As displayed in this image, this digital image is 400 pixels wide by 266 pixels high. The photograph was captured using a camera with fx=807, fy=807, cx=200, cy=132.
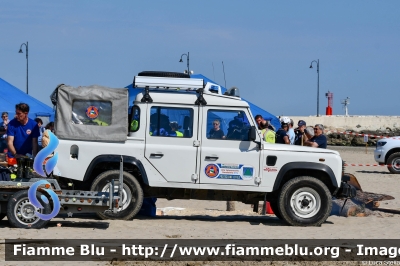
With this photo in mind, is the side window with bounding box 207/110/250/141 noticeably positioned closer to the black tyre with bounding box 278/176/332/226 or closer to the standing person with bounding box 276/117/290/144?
the black tyre with bounding box 278/176/332/226

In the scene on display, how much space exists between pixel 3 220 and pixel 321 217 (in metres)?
5.31

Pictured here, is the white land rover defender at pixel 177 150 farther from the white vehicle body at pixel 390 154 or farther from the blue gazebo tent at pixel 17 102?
the white vehicle body at pixel 390 154

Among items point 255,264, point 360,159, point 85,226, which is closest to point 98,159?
point 85,226

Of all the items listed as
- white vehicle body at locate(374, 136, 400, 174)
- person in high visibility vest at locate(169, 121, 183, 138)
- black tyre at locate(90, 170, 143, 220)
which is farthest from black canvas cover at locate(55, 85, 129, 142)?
white vehicle body at locate(374, 136, 400, 174)

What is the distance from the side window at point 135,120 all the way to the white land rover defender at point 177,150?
17 millimetres

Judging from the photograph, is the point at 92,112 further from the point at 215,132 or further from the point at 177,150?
the point at 215,132

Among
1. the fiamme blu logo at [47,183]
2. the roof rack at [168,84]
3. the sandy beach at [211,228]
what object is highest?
the roof rack at [168,84]

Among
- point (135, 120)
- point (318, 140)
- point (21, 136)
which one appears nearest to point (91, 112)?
point (135, 120)

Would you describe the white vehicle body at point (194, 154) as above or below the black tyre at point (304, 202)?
above

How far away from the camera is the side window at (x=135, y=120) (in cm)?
1356

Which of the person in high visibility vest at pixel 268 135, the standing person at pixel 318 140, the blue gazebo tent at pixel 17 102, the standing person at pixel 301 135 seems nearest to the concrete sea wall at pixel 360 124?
the blue gazebo tent at pixel 17 102

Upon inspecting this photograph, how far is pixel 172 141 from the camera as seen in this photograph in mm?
13516

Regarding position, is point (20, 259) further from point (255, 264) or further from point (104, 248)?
point (255, 264)

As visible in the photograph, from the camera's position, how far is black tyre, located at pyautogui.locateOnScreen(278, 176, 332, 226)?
537 inches
